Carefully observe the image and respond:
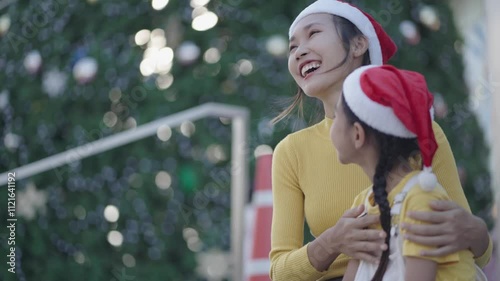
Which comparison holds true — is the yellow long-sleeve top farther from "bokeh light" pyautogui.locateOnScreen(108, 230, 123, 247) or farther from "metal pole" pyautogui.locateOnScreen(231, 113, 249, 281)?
"bokeh light" pyautogui.locateOnScreen(108, 230, 123, 247)

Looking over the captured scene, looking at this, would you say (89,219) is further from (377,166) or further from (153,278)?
(377,166)

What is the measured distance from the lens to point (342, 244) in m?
1.77

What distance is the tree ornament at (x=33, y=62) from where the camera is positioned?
437cm

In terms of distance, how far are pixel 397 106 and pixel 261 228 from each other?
160 centimetres

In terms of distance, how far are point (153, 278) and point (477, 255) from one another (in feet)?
7.49

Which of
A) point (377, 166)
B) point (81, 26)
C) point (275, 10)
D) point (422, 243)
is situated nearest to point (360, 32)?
point (377, 166)

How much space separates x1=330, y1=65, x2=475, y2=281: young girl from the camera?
1663 millimetres

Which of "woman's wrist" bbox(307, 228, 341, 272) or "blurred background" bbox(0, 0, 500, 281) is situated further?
"blurred background" bbox(0, 0, 500, 281)

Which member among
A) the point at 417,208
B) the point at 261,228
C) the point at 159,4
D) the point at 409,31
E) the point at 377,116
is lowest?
the point at 261,228

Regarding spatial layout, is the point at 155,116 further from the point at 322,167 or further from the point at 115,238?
the point at 322,167

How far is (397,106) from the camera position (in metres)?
1.70

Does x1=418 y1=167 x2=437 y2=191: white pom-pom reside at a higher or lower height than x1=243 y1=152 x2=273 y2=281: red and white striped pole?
higher

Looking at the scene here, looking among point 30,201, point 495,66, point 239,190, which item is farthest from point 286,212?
point 30,201

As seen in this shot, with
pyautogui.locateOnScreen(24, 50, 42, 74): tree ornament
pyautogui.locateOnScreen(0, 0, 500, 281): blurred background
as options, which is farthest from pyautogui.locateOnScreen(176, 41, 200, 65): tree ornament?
pyautogui.locateOnScreen(24, 50, 42, 74): tree ornament
